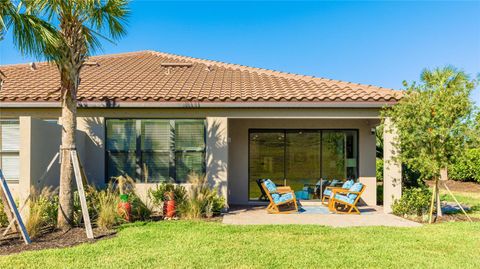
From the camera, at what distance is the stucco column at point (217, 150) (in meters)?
10.5

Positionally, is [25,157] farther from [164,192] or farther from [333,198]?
[333,198]

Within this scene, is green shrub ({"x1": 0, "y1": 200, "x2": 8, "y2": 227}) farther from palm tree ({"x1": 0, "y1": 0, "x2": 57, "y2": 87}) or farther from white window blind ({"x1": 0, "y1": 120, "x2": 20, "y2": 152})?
palm tree ({"x1": 0, "y1": 0, "x2": 57, "y2": 87})

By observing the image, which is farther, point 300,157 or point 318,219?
point 300,157

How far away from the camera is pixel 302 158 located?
1291 centimetres

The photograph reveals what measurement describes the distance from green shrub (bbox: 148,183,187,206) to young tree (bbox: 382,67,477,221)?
6.39m

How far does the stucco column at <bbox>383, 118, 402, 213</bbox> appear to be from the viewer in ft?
33.8

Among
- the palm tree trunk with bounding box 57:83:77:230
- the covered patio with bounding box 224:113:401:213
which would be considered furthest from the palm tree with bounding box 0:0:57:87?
the covered patio with bounding box 224:113:401:213

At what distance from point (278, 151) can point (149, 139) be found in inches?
188

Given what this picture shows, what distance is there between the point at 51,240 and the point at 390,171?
29.8 ft

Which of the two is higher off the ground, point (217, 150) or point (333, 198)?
point (217, 150)

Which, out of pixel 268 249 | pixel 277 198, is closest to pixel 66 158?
pixel 268 249

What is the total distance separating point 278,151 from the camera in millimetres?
12930

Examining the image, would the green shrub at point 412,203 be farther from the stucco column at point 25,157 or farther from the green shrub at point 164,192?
the stucco column at point 25,157

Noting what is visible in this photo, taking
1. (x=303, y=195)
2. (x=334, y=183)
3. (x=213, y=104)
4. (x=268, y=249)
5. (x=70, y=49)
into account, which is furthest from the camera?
(x=303, y=195)
